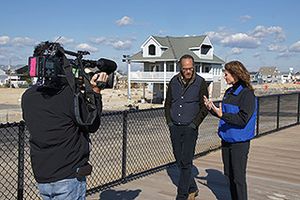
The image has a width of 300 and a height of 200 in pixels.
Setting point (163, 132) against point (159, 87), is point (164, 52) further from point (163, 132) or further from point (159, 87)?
point (163, 132)

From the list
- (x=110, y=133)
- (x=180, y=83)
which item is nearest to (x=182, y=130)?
(x=180, y=83)

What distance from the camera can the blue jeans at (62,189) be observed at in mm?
2438

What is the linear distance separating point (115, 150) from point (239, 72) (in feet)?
23.3

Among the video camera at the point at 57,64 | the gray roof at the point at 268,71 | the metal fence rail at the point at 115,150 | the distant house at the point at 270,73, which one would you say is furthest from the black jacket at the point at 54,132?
the gray roof at the point at 268,71

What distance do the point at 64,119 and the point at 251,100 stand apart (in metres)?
2.28

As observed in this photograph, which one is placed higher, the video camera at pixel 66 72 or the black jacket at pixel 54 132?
the video camera at pixel 66 72

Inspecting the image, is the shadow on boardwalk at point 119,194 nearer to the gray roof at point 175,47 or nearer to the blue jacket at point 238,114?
the blue jacket at point 238,114

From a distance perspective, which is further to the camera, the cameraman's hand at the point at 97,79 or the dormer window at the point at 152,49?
the dormer window at the point at 152,49

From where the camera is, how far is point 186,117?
4.64 metres

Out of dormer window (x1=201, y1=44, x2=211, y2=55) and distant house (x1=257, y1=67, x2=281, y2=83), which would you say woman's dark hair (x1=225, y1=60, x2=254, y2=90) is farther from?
distant house (x1=257, y1=67, x2=281, y2=83)

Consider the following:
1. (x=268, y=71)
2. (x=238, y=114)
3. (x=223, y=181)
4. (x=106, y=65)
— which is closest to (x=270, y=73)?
(x=268, y=71)

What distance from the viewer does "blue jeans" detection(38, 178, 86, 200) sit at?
244cm

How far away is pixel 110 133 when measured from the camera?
13.0 metres

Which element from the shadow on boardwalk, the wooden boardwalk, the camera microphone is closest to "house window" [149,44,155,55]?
the wooden boardwalk
